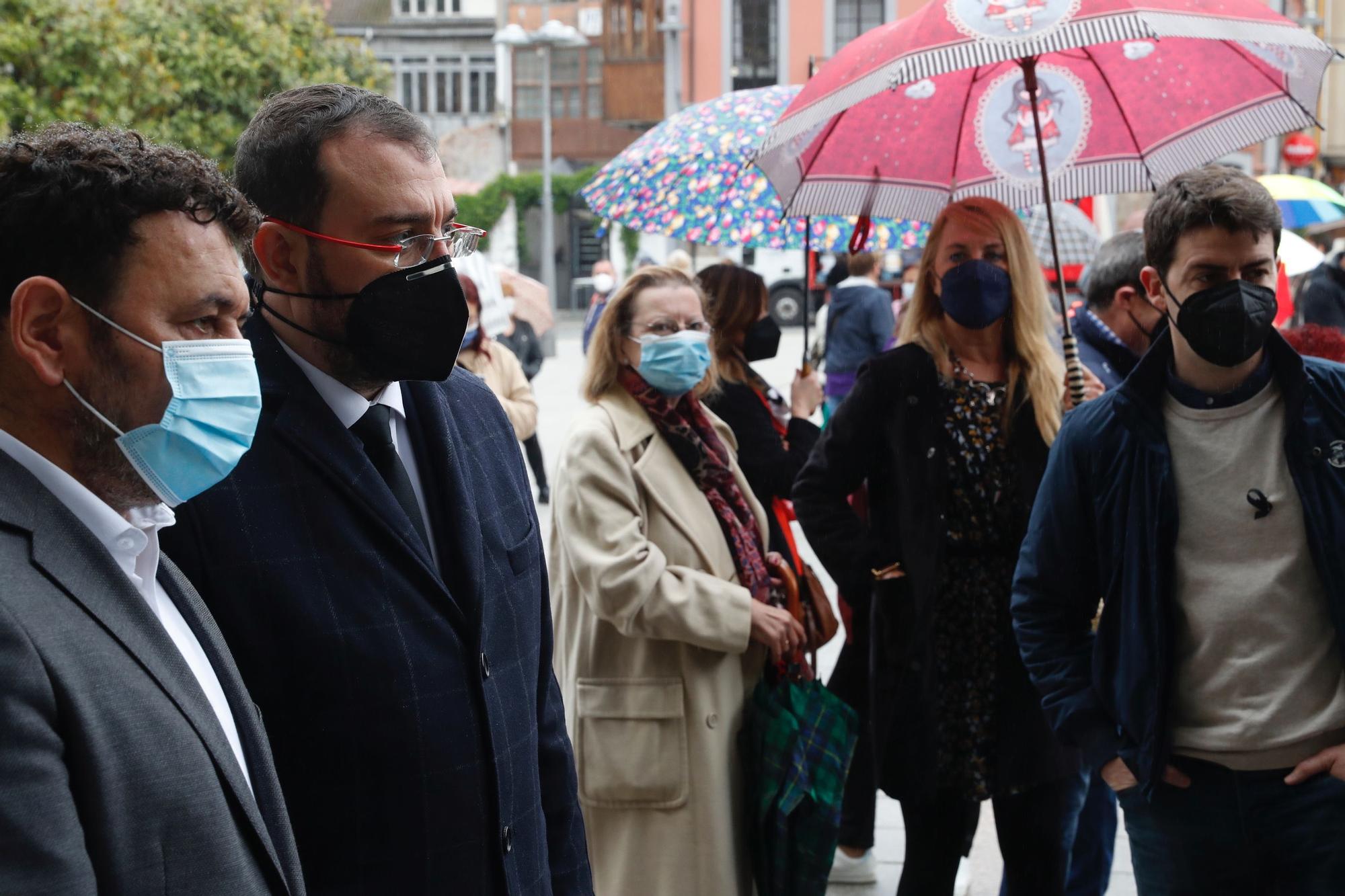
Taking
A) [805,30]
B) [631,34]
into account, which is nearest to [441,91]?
[631,34]

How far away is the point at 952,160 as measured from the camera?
4.46m

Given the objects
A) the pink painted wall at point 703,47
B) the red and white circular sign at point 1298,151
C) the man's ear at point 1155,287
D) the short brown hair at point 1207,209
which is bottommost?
the man's ear at point 1155,287

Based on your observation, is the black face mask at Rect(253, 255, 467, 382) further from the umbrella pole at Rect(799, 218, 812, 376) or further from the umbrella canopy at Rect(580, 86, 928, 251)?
the umbrella canopy at Rect(580, 86, 928, 251)

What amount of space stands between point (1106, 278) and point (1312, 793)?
235 centimetres

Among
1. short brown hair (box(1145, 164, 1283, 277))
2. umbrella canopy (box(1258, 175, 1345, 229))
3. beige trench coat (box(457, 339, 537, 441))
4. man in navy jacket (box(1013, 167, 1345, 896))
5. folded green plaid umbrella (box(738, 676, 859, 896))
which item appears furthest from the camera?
umbrella canopy (box(1258, 175, 1345, 229))

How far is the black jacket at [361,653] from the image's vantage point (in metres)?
1.96

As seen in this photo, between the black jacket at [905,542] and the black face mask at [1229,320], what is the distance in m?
0.90

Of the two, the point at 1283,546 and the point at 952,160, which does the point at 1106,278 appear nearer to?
the point at 952,160

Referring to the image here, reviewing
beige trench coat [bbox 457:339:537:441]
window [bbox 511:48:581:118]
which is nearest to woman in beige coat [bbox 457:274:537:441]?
beige trench coat [bbox 457:339:537:441]

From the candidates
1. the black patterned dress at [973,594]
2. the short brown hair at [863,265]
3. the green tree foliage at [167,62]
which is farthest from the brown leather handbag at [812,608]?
the short brown hair at [863,265]

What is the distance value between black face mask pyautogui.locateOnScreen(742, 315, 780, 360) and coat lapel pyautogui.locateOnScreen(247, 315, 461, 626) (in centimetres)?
313

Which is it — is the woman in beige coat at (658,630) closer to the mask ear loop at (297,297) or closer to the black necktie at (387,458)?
the black necktie at (387,458)

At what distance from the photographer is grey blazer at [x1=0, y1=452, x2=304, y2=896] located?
133cm

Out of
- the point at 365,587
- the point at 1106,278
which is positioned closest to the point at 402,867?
the point at 365,587
